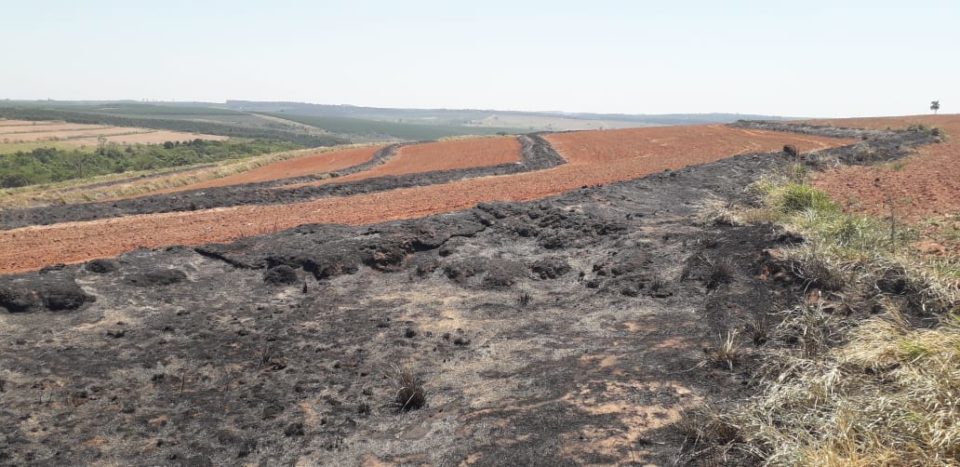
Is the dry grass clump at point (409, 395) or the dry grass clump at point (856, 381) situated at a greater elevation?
the dry grass clump at point (856, 381)

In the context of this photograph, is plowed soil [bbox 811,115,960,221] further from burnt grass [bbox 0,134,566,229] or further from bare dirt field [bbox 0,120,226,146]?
bare dirt field [bbox 0,120,226,146]

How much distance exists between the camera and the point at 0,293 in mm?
8867

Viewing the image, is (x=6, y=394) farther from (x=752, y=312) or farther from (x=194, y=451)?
(x=752, y=312)

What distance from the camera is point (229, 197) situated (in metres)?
23.9

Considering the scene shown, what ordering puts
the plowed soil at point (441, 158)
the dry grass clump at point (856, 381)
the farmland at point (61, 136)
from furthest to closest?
1. the farmland at point (61, 136)
2. the plowed soil at point (441, 158)
3. the dry grass clump at point (856, 381)

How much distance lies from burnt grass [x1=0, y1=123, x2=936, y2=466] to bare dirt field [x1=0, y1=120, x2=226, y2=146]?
102673mm

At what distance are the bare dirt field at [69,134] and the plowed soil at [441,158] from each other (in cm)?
7416

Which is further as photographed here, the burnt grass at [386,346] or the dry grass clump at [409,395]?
the dry grass clump at [409,395]

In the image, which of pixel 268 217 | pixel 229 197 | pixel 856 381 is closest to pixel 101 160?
pixel 229 197

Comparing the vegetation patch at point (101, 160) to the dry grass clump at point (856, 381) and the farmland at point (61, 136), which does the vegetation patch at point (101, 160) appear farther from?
the dry grass clump at point (856, 381)

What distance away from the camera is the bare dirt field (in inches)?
3917

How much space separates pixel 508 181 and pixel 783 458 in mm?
22443

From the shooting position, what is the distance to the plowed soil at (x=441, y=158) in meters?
34.7

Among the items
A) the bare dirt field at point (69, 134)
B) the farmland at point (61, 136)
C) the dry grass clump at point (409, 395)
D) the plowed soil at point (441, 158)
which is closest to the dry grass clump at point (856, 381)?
the dry grass clump at point (409, 395)
